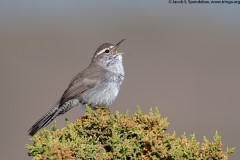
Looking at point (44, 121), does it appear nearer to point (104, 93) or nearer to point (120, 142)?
point (104, 93)

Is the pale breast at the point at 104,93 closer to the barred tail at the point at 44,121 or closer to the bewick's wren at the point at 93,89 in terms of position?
the bewick's wren at the point at 93,89

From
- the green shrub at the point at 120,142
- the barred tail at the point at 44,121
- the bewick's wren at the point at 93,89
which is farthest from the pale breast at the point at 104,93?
the green shrub at the point at 120,142

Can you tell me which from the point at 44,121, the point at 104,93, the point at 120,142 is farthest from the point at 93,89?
the point at 120,142

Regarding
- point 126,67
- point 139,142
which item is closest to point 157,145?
point 139,142

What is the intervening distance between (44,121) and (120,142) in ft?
9.28

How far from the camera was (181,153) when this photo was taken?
17.3 ft

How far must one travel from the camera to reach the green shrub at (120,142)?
5.27 m

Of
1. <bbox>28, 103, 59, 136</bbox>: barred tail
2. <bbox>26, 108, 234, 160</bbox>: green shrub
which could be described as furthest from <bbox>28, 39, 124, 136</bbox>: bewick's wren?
<bbox>26, 108, 234, 160</bbox>: green shrub

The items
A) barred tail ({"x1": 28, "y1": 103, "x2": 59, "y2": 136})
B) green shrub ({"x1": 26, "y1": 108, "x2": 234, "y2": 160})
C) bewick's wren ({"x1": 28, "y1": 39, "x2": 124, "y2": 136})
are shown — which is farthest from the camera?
bewick's wren ({"x1": 28, "y1": 39, "x2": 124, "y2": 136})

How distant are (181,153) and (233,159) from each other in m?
9.93

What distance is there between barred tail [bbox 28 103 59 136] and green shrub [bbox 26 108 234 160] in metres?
2.03

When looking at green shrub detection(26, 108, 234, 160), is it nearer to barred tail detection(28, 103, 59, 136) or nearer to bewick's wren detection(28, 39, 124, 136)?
barred tail detection(28, 103, 59, 136)

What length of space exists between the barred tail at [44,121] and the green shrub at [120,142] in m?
2.03

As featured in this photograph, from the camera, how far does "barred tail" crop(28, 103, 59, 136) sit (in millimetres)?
7707
